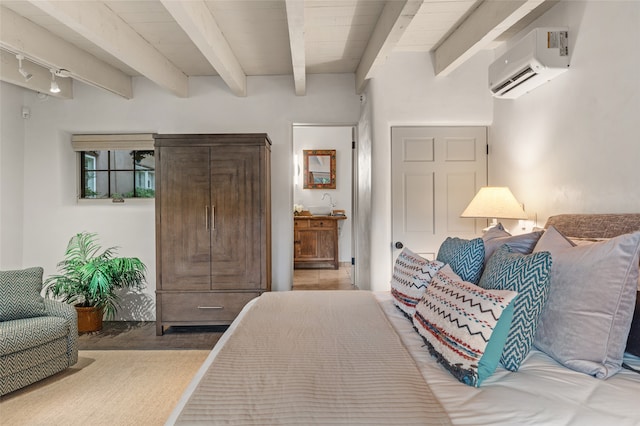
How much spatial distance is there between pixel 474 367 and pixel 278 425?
584 millimetres

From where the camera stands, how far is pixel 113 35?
241 cm

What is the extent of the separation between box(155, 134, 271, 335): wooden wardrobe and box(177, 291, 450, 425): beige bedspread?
1688mm

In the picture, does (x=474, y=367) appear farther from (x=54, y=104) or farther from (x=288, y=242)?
(x=54, y=104)

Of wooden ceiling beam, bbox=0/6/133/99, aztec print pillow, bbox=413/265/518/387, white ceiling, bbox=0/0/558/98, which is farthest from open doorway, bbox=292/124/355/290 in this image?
aztec print pillow, bbox=413/265/518/387

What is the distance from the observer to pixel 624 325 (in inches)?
43.0

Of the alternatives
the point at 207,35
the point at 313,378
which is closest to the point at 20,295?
the point at 207,35

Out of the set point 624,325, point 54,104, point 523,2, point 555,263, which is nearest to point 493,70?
point 523,2

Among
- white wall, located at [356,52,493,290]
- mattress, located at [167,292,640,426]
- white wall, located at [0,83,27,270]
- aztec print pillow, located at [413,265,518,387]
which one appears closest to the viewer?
mattress, located at [167,292,640,426]

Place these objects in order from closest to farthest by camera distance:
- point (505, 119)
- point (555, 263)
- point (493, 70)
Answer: point (555, 263)
point (493, 70)
point (505, 119)

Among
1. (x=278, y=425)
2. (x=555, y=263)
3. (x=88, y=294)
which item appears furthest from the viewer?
(x=88, y=294)

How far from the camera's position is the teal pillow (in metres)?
2.32

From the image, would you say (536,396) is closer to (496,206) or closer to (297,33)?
(496,206)

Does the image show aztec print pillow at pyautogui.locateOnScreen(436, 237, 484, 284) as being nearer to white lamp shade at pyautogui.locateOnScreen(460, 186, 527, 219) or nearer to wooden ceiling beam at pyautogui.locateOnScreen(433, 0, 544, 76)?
white lamp shade at pyautogui.locateOnScreen(460, 186, 527, 219)

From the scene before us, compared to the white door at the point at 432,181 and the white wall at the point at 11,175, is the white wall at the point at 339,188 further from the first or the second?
the white wall at the point at 11,175
